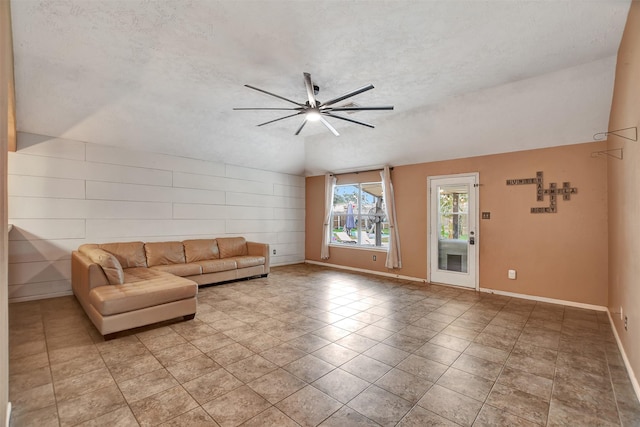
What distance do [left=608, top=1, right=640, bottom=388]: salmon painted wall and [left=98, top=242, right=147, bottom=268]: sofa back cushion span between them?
6.36 m

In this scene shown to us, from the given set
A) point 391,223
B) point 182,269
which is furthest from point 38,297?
point 391,223

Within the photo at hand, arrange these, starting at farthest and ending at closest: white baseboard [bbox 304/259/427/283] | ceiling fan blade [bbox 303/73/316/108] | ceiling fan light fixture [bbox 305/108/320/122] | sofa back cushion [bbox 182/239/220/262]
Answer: white baseboard [bbox 304/259/427/283] < sofa back cushion [bbox 182/239/220/262] < ceiling fan light fixture [bbox 305/108/320/122] < ceiling fan blade [bbox 303/73/316/108]

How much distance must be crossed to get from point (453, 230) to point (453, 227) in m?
0.06

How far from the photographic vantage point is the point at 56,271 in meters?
4.66

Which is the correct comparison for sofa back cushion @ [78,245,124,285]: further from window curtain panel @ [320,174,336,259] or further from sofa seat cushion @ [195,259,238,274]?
window curtain panel @ [320,174,336,259]

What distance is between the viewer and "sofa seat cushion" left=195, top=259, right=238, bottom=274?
18.0ft

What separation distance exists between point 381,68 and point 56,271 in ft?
18.9

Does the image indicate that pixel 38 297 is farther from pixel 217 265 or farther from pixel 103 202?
pixel 217 265

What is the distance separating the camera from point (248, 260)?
609 cm

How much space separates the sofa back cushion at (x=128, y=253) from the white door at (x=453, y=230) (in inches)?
216

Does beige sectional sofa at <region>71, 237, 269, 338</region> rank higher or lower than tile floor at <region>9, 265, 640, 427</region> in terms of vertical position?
higher

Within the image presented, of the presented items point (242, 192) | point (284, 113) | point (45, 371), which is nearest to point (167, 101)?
point (284, 113)

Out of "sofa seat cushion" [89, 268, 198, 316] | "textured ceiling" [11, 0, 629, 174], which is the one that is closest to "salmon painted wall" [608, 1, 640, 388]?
"textured ceiling" [11, 0, 629, 174]

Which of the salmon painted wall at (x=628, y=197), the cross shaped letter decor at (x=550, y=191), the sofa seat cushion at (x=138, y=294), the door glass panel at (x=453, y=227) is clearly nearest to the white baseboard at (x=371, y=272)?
the door glass panel at (x=453, y=227)
